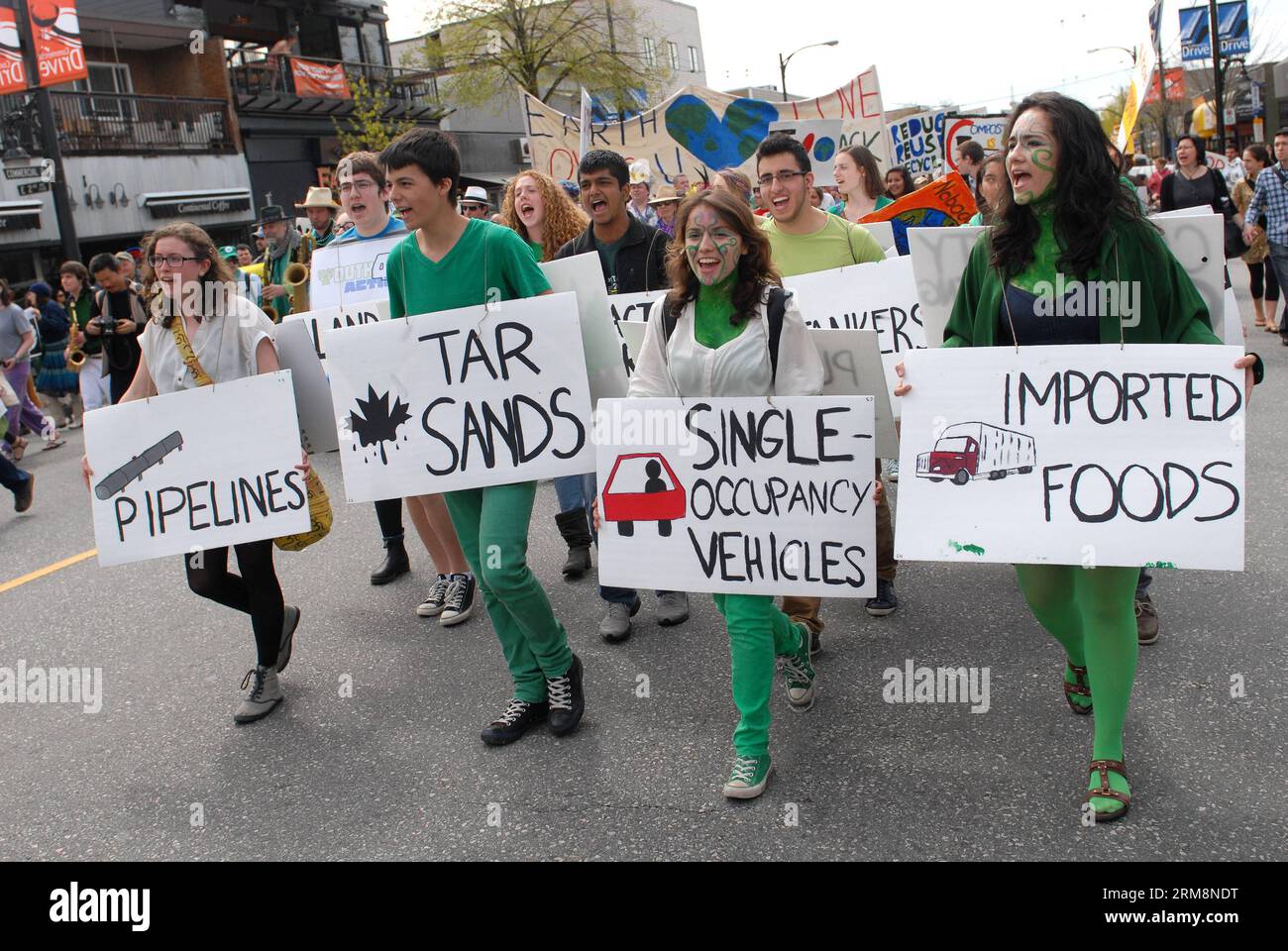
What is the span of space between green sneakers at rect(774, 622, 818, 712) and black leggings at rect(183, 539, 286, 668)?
1.99m

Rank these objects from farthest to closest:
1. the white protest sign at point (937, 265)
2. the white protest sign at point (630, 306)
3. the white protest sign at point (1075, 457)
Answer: the white protest sign at point (630, 306)
the white protest sign at point (937, 265)
the white protest sign at point (1075, 457)

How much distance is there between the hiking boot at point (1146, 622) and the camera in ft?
14.0

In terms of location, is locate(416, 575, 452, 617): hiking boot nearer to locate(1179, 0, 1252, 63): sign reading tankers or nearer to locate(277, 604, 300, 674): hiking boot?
locate(277, 604, 300, 674): hiking boot

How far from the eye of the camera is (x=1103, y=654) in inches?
124

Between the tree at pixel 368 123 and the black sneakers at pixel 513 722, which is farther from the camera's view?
the tree at pixel 368 123

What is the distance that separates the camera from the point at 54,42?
52.2 ft

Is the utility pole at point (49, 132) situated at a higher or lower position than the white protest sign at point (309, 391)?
higher

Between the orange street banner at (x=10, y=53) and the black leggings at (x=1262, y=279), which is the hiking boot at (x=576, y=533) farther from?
the orange street banner at (x=10, y=53)

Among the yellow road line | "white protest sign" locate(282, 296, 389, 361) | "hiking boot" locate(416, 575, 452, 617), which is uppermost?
"white protest sign" locate(282, 296, 389, 361)

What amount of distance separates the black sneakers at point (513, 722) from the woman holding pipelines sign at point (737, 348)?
806 mm

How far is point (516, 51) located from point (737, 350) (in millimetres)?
35362

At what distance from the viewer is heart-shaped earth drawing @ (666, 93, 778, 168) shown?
9867 millimetres

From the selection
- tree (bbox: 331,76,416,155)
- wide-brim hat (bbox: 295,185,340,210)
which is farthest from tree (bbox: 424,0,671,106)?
wide-brim hat (bbox: 295,185,340,210)

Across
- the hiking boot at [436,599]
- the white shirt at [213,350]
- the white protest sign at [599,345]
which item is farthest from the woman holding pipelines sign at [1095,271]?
Answer: the hiking boot at [436,599]
